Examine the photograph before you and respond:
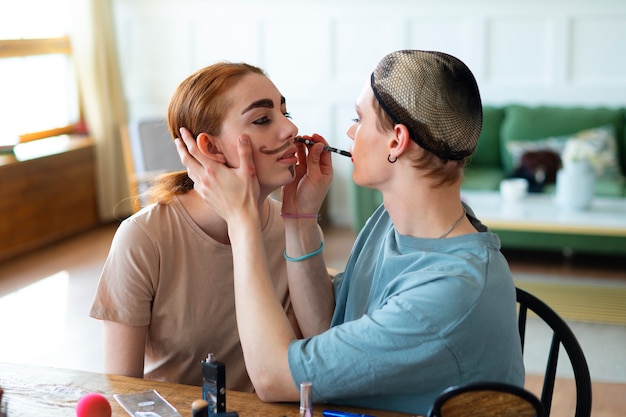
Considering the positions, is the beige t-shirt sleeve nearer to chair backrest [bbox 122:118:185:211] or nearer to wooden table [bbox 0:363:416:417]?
wooden table [bbox 0:363:416:417]

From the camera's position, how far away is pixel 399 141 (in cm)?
136

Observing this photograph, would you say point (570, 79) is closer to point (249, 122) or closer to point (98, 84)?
point (98, 84)

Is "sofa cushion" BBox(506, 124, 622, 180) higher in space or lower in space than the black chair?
lower

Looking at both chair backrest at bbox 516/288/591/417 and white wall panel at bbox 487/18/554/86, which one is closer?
chair backrest at bbox 516/288/591/417

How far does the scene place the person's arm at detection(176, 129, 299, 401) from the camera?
4.40 ft

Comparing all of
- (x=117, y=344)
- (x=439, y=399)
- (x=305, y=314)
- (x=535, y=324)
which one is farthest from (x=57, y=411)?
(x=535, y=324)

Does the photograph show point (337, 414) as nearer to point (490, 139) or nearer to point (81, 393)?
point (81, 393)

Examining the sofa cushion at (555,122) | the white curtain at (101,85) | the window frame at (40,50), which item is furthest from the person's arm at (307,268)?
the white curtain at (101,85)

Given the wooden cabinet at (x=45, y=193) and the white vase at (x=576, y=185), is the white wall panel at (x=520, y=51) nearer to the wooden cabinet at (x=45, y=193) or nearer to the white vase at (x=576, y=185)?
the white vase at (x=576, y=185)

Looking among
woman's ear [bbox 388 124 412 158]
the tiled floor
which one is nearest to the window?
the tiled floor

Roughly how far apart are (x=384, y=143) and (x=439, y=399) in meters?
0.48

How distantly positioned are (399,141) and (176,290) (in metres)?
0.65

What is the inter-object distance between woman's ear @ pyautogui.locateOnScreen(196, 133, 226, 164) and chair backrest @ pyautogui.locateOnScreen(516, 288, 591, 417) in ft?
2.14

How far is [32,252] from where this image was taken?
5.16 m
